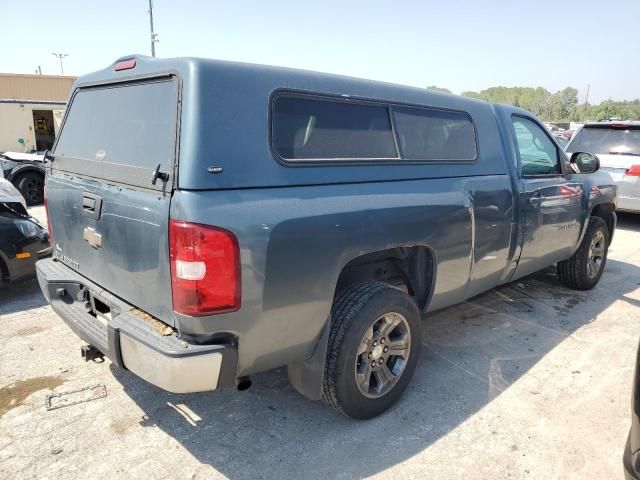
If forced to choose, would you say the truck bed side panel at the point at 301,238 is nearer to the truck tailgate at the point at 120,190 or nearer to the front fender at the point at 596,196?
the truck tailgate at the point at 120,190

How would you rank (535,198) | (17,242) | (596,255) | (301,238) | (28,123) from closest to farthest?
(301,238)
(535,198)
(17,242)
(596,255)
(28,123)

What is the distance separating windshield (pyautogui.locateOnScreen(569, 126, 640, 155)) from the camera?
8.44 m

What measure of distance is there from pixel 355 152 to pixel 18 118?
15.2 m

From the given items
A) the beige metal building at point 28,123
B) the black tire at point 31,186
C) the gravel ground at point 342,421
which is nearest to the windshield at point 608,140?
the gravel ground at point 342,421

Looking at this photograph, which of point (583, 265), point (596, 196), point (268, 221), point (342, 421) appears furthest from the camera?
Answer: point (583, 265)

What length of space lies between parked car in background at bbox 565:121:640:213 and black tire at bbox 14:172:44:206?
10.8 metres

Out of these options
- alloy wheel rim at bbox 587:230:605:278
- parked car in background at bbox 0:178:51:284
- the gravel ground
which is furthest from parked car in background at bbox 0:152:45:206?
alloy wheel rim at bbox 587:230:605:278

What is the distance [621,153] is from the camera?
27.9ft

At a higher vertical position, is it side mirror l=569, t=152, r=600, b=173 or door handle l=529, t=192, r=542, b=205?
side mirror l=569, t=152, r=600, b=173

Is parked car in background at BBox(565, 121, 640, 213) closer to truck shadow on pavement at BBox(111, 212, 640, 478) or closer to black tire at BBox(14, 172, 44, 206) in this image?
truck shadow on pavement at BBox(111, 212, 640, 478)

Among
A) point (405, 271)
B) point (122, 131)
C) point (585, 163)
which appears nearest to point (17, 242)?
point (122, 131)

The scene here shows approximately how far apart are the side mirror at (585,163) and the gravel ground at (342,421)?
1610 mm

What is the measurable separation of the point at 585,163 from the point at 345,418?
3.43 meters

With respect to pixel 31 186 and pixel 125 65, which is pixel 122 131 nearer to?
pixel 125 65
